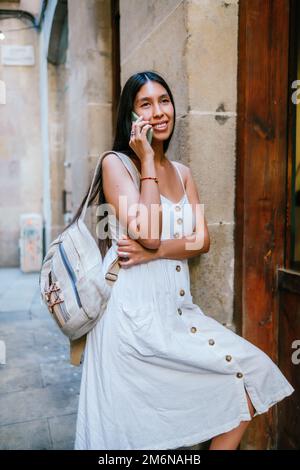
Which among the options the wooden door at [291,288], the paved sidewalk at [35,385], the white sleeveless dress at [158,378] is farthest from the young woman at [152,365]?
the paved sidewalk at [35,385]

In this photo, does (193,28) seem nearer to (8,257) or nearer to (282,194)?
(282,194)

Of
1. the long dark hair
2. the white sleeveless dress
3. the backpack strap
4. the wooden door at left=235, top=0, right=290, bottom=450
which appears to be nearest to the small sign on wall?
the wooden door at left=235, top=0, right=290, bottom=450

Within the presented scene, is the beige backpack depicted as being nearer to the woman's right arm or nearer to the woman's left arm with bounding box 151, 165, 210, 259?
the woman's right arm

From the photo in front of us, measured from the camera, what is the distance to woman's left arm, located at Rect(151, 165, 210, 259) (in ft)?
6.39

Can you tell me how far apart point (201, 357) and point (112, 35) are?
3.83 metres

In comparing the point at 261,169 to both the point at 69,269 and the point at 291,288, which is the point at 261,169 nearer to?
the point at 291,288

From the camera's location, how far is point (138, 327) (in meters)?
1.79

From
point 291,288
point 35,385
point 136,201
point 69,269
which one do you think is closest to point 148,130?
point 136,201

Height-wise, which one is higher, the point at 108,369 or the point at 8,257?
the point at 108,369

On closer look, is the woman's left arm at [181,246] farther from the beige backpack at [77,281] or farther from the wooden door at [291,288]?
the wooden door at [291,288]

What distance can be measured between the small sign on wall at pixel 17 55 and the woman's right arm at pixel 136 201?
8.77 meters

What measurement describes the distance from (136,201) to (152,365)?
26.6 inches

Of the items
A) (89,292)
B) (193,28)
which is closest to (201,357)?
(89,292)

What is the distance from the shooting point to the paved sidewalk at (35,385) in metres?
2.89
